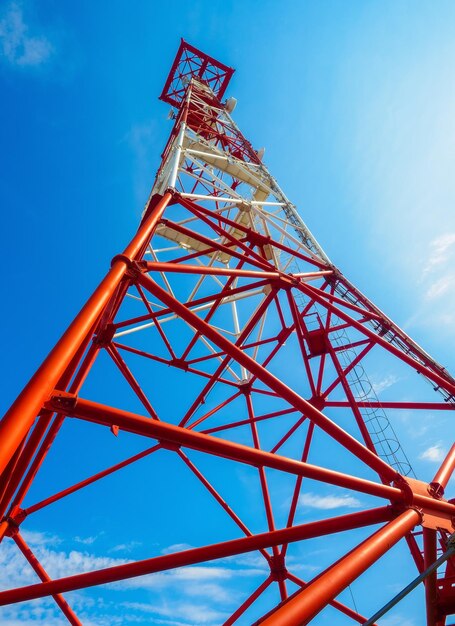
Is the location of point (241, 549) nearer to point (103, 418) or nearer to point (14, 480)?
point (103, 418)

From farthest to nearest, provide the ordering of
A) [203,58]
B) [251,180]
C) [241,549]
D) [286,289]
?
[203,58]
[251,180]
[286,289]
[241,549]

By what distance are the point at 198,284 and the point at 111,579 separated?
27.7ft

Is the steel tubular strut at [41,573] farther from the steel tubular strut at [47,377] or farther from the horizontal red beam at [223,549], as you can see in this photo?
the steel tubular strut at [47,377]

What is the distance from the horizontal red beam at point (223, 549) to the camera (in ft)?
11.5

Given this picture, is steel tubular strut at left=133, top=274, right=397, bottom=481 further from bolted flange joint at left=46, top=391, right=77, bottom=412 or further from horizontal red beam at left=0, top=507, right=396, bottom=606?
bolted flange joint at left=46, top=391, right=77, bottom=412

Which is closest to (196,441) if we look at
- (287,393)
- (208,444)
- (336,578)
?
(208,444)

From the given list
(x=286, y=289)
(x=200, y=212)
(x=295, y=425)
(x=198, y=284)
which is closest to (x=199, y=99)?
(x=198, y=284)

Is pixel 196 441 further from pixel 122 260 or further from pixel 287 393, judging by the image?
pixel 122 260

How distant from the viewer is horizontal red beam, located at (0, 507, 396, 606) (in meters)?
3.51

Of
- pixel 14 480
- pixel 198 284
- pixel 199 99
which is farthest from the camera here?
pixel 199 99

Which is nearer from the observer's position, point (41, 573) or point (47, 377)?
point (47, 377)

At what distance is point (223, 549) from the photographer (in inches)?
140

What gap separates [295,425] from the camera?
28.2 feet

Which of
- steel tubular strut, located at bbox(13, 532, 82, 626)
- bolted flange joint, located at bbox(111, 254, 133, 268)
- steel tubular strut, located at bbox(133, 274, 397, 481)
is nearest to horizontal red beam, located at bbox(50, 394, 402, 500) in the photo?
steel tubular strut, located at bbox(133, 274, 397, 481)
